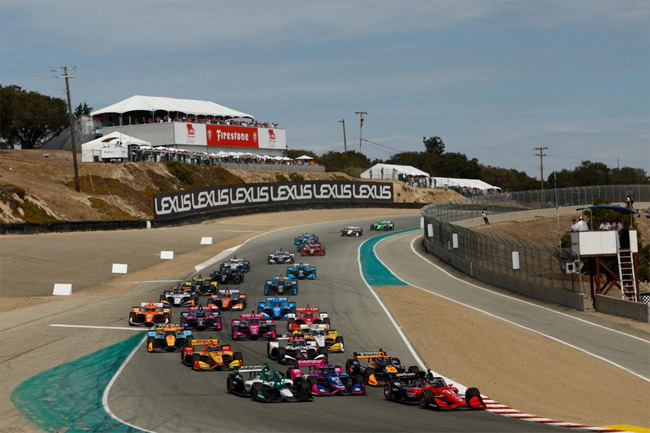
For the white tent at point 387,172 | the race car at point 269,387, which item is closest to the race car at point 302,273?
the race car at point 269,387

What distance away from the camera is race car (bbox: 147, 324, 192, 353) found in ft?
74.3

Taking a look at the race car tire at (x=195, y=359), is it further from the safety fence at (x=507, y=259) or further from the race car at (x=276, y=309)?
the safety fence at (x=507, y=259)

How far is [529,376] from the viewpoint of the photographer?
20984mm

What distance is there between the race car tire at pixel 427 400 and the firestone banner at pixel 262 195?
144 ft

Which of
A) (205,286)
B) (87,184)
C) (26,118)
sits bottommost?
(205,286)

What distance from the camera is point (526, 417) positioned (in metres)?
16.2

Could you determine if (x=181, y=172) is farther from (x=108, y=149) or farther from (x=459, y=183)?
(x=459, y=183)

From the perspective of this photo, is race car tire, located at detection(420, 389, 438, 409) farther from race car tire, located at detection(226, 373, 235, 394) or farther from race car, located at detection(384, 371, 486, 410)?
race car tire, located at detection(226, 373, 235, 394)

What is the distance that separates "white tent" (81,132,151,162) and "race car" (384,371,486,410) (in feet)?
212

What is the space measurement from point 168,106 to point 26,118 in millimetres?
21353

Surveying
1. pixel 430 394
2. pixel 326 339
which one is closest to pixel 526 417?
pixel 430 394

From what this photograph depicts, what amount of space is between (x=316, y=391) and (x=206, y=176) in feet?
221

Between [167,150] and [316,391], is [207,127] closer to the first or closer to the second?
[167,150]

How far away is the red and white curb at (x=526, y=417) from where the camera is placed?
15.3m
